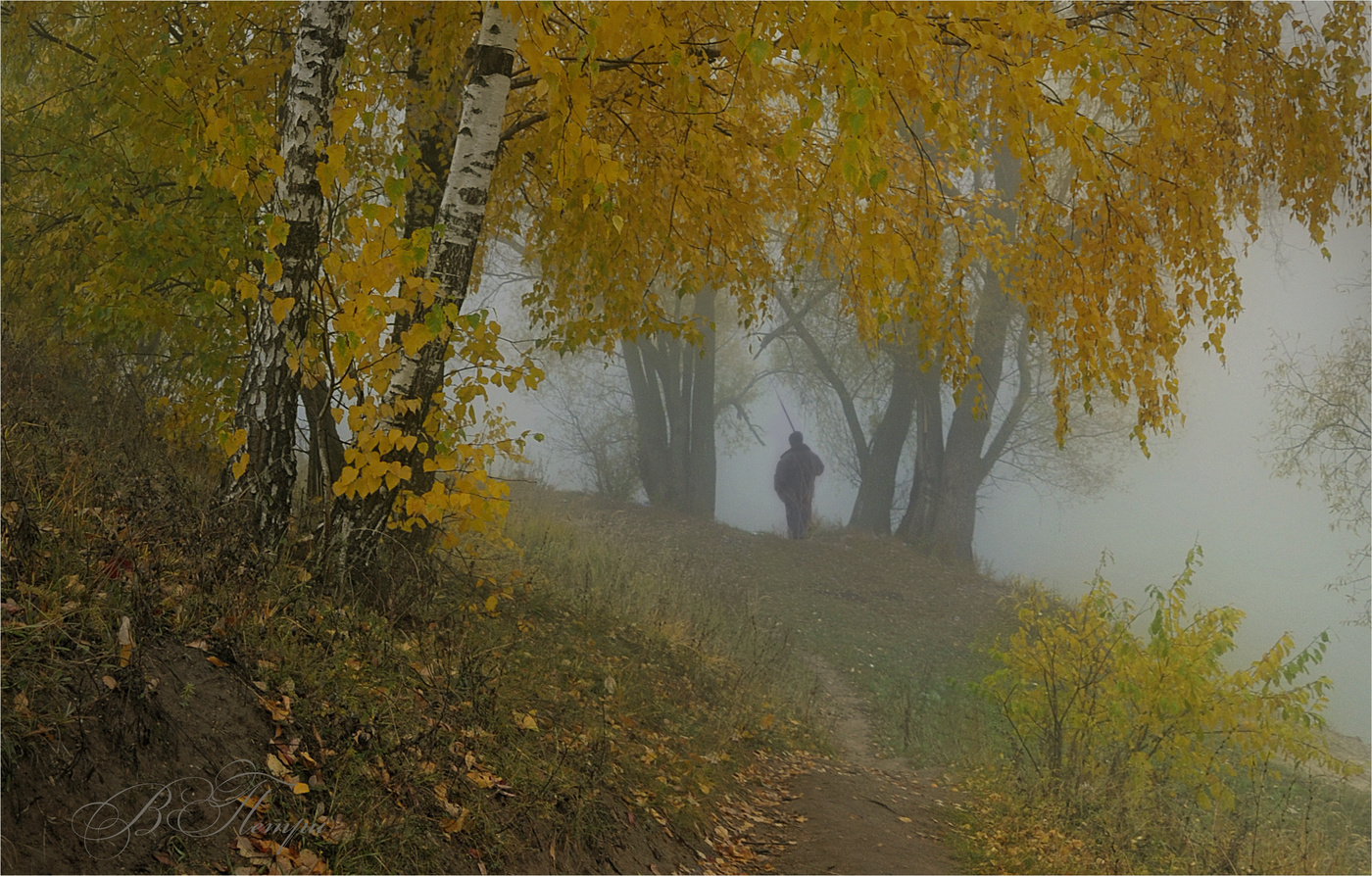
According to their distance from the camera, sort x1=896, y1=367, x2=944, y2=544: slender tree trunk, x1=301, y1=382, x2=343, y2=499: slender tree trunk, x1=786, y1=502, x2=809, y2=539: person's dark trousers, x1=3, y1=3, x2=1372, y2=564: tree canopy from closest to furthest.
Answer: x1=3, y1=3, x2=1372, y2=564: tree canopy → x1=301, y1=382, x2=343, y2=499: slender tree trunk → x1=896, y1=367, x2=944, y2=544: slender tree trunk → x1=786, y1=502, x2=809, y2=539: person's dark trousers

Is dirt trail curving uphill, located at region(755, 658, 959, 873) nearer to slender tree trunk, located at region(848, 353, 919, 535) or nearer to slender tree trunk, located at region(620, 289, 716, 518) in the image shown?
slender tree trunk, located at region(848, 353, 919, 535)

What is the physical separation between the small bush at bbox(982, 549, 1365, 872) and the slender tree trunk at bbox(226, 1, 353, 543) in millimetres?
5290

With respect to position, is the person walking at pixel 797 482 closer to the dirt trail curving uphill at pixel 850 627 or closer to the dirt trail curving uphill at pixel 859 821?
the dirt trail curving uphill at pixel 850 627

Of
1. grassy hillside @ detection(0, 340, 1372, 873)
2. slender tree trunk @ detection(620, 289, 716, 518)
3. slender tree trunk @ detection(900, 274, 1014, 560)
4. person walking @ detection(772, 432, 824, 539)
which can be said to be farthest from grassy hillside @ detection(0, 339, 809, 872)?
slender tree trunk @ detection(620, 289, 716, 518)

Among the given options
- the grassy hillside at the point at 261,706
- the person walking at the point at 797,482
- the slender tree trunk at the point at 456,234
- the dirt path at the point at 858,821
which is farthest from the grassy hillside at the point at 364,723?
the person walking at the point at 797,482

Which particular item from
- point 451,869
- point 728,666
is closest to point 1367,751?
point 728,666

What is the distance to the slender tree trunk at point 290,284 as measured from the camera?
439 cm

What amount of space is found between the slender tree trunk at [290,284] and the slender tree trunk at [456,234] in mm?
387

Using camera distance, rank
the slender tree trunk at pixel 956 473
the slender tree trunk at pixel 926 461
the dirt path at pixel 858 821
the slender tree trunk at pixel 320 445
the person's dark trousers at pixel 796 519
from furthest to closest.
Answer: the person's dark trousers at pixel 796 519
the slender tree trunk at pixel 926 461
the slender tree trunk at pixel 956 473
the slender tree trunk at pixel 320 445
the dirt path at pixel 858 821

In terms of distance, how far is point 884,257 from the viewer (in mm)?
4078

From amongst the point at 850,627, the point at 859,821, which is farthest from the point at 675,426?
the point at 859,821

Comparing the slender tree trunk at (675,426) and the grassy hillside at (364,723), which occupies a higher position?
the slender tree trunk at (675,426)

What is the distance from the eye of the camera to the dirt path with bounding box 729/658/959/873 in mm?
4875

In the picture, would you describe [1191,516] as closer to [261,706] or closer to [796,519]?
[796,519]
